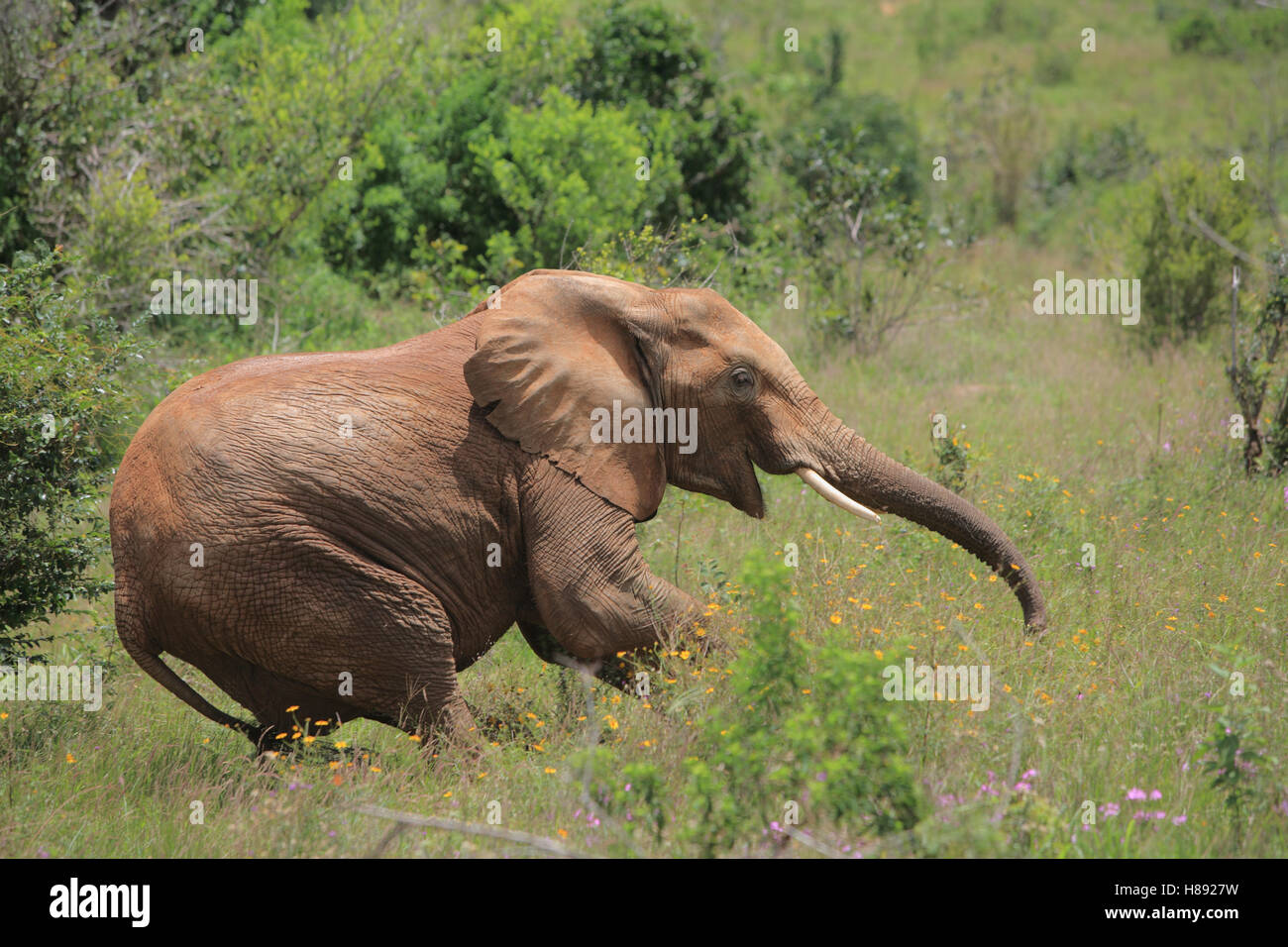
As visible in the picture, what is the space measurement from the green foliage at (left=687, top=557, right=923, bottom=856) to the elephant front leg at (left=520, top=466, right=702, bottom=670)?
3.15ft

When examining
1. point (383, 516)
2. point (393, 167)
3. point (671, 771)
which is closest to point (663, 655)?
point (671, 771)

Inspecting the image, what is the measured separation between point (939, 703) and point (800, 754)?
4.52ft

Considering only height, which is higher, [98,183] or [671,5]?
[671,5]

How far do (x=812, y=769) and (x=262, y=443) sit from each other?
258 centimetres

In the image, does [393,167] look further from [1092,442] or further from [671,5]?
[671,5]

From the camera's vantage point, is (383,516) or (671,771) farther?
(383,516)

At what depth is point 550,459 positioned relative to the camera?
5.85m

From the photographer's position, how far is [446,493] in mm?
5773

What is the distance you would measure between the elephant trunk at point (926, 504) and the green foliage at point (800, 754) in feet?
4.96

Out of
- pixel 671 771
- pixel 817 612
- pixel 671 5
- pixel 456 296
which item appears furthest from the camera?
pixel 671 5

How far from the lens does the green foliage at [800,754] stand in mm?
4285

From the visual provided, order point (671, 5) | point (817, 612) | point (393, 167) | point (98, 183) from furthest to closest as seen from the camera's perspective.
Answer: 1. point (671, 5)
2. point (393, 167)
3. point (98, 183)
4. point (817, 612)

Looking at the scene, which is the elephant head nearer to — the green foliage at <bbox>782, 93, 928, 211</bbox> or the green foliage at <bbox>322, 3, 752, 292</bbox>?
the green foliage at <bbox>322, 3, 752, 292</bbox>

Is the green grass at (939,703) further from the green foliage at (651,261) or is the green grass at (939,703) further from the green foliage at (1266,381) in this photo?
the green foliage at (651,261)
